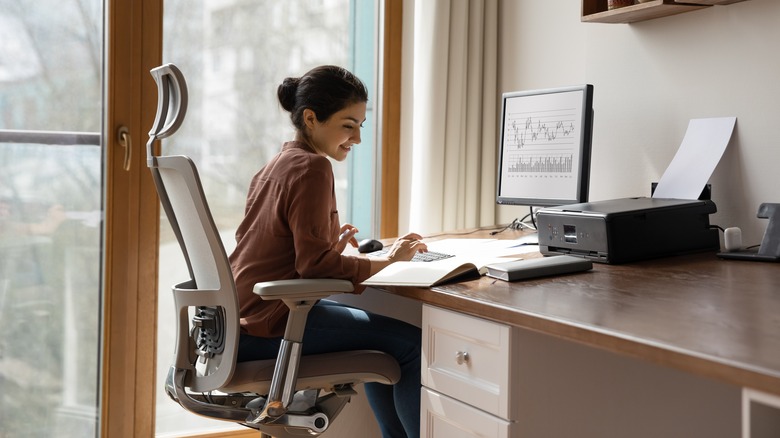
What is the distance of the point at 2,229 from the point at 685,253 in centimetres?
193

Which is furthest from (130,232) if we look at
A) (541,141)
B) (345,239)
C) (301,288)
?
(541,141)

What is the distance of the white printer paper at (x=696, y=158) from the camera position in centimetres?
201

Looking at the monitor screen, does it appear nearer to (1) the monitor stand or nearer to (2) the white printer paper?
(2) the white printer paper

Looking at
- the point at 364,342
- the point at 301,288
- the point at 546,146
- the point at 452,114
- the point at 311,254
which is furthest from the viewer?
the point at 452,114

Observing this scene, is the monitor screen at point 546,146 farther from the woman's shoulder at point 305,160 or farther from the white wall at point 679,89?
the woman's shoulder at point 305,160

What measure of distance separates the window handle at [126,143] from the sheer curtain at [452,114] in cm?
103

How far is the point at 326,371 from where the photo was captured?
176 cm

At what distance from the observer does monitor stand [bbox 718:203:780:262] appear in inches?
68.8

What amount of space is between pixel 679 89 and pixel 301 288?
47.5 inches

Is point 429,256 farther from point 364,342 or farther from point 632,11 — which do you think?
point 632,11

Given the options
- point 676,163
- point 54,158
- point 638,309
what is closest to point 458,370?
point 638,309

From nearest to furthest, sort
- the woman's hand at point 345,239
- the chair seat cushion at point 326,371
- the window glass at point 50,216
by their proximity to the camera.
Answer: the chair seat cushion at point 326,371 → the woman's hand at point 345,239 → the window glass at point 50,216

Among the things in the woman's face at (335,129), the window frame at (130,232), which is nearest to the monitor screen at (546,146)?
the woman's face at (335,129)

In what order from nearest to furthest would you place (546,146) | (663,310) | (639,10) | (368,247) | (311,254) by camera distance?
(663,310), (311,254), (639,10), (368,247), (546,146)
